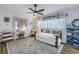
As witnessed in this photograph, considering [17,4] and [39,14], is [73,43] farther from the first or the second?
[17,4]

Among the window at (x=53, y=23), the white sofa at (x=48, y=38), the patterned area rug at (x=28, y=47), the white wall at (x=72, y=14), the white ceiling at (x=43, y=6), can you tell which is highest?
the white ceiling at (x=43, y=6)

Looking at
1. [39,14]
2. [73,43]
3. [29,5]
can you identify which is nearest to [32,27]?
[39,14]

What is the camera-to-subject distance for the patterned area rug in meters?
1.81

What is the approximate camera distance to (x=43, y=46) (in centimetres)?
184

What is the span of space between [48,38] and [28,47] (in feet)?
1.29

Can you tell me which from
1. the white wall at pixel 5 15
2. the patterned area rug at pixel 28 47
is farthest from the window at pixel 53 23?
the white wall at pixel 5 15

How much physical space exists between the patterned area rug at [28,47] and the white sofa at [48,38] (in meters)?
0.07

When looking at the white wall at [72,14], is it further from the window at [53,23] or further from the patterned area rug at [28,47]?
the patterned area rug at [28,47]

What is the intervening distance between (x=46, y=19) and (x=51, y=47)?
51cm

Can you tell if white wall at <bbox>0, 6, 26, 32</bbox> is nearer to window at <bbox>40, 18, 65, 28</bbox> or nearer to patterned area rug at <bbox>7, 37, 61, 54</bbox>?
patterned area rug at <bbox>7, 37, 61, 54</bbox>

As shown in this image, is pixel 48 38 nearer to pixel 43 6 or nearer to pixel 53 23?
pixel 53 23

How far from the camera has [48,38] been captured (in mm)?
1858

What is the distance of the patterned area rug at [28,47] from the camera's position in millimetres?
1814

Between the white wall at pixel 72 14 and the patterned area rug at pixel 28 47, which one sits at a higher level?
the white wall at pixel 72 14
